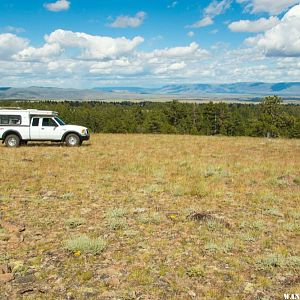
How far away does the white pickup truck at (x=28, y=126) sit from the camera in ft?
73.5

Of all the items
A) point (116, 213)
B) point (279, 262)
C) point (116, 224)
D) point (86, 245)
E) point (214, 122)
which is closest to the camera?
point (279, 262)

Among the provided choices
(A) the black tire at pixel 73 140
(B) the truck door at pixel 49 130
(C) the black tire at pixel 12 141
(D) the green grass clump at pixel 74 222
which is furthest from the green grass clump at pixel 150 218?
(C) the black tire at pixel 12 141

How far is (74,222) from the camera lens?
8703mm

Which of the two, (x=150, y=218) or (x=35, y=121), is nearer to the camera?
(x=150, y=218)

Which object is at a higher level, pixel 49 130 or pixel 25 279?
pixel 49 130

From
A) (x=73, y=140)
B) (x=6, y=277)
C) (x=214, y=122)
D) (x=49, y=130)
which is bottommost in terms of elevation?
(x=6, y=277)

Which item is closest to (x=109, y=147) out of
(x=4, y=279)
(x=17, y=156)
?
(x=17, y=156)

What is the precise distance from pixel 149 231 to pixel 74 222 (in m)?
1.88

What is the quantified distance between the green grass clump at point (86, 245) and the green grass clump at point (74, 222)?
112cm

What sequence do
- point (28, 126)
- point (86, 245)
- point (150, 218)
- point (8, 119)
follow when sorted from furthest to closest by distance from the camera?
point (28, 126)
point (8, 119)
point (150, 218)
point (86, 245)

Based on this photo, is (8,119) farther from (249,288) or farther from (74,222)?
(249,288)

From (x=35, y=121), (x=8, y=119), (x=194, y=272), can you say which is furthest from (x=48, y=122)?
(x=194, y=272)

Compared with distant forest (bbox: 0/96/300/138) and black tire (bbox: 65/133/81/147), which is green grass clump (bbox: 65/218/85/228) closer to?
black tire (bbox: 65/133/81/147)

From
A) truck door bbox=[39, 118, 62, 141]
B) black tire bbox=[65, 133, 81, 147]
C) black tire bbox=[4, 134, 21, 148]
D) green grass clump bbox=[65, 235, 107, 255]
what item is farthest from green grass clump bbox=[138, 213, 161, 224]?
black tire bbox=[4, 134, 21, 148]
